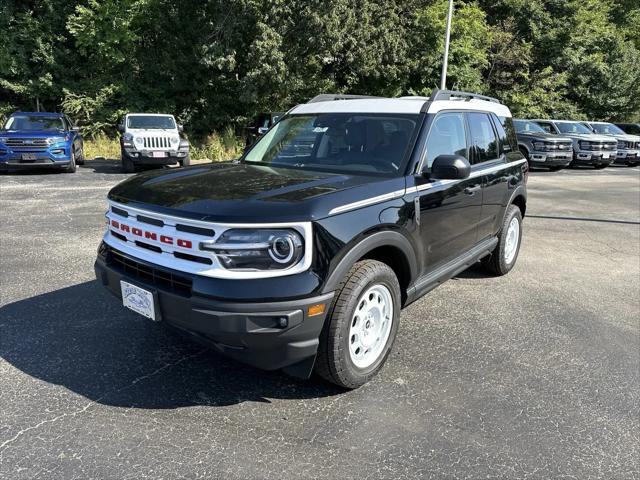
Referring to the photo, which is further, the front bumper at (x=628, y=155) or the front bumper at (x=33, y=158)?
the front bumper at (x=628, y=155)

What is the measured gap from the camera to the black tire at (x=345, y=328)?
116 inches

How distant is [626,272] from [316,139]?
4.48 m

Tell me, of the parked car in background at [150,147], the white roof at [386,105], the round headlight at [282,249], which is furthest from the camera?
the parked car in background at [150,147]

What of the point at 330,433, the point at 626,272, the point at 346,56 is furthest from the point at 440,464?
the point at 346,56

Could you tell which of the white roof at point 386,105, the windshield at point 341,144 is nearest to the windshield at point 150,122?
the white roof at point 386,105

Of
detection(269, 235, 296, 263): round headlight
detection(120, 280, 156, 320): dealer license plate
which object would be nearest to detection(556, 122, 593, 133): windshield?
detection(269, 235, 296, 263): round headlight

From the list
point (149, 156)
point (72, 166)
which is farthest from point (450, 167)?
point (72, 166)

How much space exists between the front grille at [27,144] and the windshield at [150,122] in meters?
2.64

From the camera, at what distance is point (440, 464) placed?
2.60m

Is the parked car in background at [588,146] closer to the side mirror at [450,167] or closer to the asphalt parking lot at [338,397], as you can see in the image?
the asphalt parking lot at [338,397]

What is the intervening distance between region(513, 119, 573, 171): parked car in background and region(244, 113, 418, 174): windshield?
598 inches

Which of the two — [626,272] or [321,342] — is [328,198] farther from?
[626,272]

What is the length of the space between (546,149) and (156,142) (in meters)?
13.2

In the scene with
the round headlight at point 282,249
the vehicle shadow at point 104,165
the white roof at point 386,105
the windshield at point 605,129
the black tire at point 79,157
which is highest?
the windshield at point 605,129
